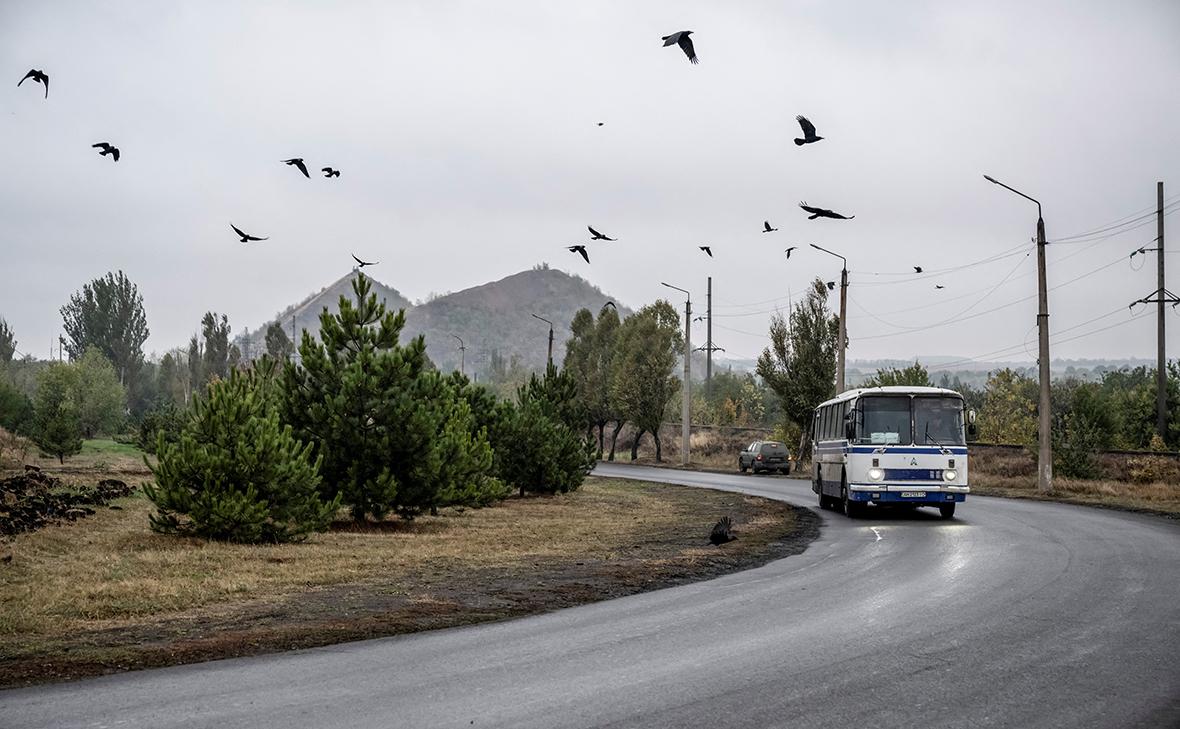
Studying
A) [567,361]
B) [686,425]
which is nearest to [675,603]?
[686,425]

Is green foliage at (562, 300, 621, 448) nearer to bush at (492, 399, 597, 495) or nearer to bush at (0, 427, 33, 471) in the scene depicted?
bush at (0, 427, 33, 471)

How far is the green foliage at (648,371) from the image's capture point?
6838 centimetres

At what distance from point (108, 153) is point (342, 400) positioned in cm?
618

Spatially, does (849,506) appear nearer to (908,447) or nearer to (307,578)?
(908,447)

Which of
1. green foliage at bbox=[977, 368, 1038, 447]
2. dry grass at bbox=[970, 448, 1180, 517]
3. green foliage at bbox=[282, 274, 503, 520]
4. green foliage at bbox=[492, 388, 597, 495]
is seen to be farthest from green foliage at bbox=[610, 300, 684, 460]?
green foliage at bbox=[282, 274, 503, 520]

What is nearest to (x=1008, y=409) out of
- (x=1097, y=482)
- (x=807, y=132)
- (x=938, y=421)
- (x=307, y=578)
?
(x=1097, y=482)

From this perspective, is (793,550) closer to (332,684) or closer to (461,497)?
(461,497)

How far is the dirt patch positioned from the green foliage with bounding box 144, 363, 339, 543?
1.62 feet

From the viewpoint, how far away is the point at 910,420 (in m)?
24.2

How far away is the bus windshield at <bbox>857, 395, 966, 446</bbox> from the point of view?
2400 cm

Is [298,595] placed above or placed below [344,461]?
below

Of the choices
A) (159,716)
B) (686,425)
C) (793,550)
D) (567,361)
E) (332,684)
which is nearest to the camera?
(159,716)

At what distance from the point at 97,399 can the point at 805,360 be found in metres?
58.9

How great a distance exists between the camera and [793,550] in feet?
59.0
